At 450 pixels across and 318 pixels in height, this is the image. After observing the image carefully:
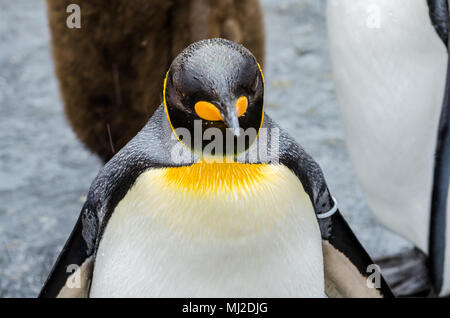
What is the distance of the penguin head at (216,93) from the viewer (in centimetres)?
55

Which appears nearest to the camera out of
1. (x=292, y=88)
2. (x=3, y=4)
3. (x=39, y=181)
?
(x=39, y=181)

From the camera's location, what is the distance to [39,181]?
65.5 inches

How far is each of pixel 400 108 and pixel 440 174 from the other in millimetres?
143

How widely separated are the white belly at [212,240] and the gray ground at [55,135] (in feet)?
1.97

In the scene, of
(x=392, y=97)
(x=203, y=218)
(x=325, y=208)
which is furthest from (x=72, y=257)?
(x=392, y=97)

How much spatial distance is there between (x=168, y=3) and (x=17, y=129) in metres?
0.96

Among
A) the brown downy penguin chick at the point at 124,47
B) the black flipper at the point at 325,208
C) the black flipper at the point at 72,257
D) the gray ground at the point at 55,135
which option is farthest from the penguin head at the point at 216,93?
the gray ground at the point at 55,135

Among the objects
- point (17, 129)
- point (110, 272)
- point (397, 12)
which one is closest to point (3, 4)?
point (17, 129)

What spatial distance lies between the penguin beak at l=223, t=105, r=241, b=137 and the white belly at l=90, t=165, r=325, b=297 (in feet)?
0.42

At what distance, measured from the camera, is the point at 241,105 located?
562 mm

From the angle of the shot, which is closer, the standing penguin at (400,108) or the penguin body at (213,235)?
the penguin body at (213,235)

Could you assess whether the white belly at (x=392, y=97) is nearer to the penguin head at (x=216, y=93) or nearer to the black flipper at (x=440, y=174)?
the black flipper at (x=440, y=174)

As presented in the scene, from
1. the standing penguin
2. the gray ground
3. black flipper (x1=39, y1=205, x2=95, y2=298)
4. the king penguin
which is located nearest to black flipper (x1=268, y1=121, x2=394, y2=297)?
the king penguin
